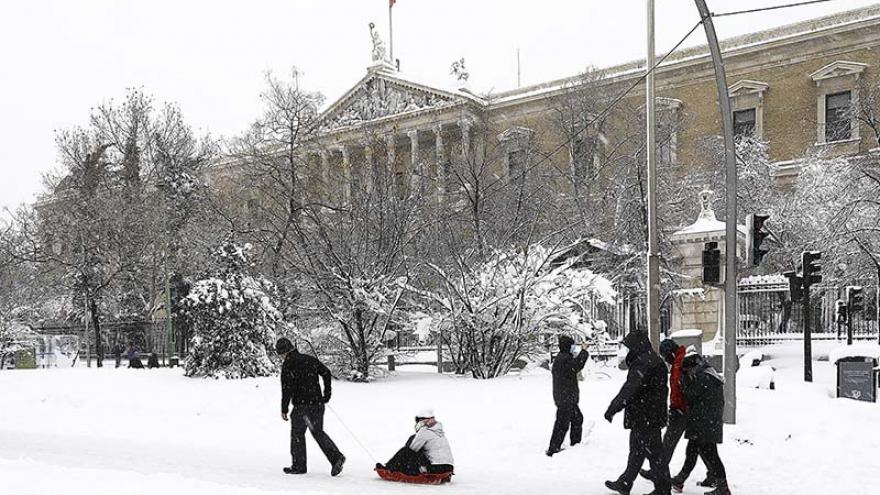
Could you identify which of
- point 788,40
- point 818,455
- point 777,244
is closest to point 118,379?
point 818,455

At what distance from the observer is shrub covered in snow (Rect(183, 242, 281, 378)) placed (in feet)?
61.1

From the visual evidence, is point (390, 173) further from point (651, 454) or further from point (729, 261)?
point (651, 454)

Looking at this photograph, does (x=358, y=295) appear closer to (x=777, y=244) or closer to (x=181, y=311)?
(x=181, y=311)

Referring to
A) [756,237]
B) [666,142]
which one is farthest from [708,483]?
[666,142]

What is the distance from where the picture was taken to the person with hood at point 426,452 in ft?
30.0

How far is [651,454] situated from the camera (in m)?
8.26

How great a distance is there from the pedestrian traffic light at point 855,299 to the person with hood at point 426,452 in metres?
15.2

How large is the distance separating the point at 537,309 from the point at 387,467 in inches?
390

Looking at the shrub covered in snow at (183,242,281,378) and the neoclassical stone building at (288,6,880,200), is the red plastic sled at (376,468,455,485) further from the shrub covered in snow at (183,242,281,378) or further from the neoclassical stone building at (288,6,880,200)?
the neoclassical stone building at (288,6,880,200)

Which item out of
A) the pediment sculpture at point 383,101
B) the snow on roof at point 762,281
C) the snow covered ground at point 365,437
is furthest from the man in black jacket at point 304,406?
the pediment sculpture at point 383,101

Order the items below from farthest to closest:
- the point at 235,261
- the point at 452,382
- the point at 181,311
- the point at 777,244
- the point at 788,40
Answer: the point at 788,40 < the point at 777,244 < the point at 181,311 < the point at 235,261 < the point at 452,382

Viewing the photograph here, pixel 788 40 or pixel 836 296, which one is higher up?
pixel 788 40

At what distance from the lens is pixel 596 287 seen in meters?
18.9

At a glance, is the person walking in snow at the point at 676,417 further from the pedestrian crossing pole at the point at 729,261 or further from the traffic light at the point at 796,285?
the traffic light at the point at 796,285
